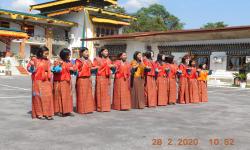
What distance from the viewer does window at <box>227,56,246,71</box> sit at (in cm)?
2307

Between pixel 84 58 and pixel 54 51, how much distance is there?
3168cm

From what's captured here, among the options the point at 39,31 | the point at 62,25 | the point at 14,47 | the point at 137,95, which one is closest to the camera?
the point at 137,95

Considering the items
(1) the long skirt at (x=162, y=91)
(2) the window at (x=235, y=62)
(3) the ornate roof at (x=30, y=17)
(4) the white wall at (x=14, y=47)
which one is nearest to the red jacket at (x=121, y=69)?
(1) the long skirt at (x=162, y=91)

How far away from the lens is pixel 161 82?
10.1 metres

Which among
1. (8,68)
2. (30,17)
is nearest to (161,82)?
(8,68)

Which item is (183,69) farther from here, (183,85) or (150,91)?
(150,91)

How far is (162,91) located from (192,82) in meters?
1.50

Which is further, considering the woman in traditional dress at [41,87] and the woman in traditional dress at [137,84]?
the woman in traditional dress at [137,84]

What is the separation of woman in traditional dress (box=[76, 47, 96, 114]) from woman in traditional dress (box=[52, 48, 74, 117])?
368mm

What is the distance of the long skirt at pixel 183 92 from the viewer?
432 inches

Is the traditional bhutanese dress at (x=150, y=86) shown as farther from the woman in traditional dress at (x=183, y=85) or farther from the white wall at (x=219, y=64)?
the white wall at (x=219, y=64)

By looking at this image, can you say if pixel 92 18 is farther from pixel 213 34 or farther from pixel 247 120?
pixel 247 120

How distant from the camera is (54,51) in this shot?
1532 inches

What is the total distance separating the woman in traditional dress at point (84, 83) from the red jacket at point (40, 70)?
2.72 ft
